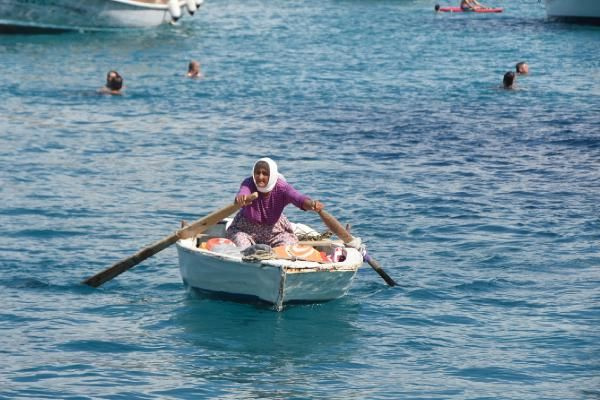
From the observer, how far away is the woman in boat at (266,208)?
1884 centimetres

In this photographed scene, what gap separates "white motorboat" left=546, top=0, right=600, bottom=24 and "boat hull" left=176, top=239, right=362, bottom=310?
47.3 m

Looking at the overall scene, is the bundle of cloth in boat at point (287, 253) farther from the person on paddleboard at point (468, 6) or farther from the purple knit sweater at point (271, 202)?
the person on paddleboard at point (468, 6)

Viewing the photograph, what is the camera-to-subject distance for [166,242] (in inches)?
768

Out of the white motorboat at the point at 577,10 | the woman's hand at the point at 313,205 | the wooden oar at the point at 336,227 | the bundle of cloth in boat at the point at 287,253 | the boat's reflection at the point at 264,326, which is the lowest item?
the boat's reflection at the point at 264,326

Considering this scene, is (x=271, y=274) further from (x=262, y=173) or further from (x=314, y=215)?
(x=314, y=215)

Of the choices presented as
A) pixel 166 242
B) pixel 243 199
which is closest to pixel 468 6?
pixel 166 242

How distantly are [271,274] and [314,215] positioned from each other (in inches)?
→ 336

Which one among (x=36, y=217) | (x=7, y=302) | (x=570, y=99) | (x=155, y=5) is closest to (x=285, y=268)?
(x=7, y=302)

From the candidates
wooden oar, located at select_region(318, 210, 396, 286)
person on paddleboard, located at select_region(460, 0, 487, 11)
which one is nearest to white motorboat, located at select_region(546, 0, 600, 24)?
person on paddleboard, located at select_region(460, 0, 487, 11)

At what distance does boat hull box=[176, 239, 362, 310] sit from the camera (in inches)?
712

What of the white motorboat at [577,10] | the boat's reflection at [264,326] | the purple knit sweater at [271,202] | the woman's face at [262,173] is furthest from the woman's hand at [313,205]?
the white motorboat at [577,10]

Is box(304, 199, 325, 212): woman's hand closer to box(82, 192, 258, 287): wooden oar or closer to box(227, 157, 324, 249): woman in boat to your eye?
box(227, 157, 324, 249): woman in boat

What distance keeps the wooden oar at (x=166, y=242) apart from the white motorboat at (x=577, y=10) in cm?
4726

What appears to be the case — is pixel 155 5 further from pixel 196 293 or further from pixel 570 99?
pixel 196 293
